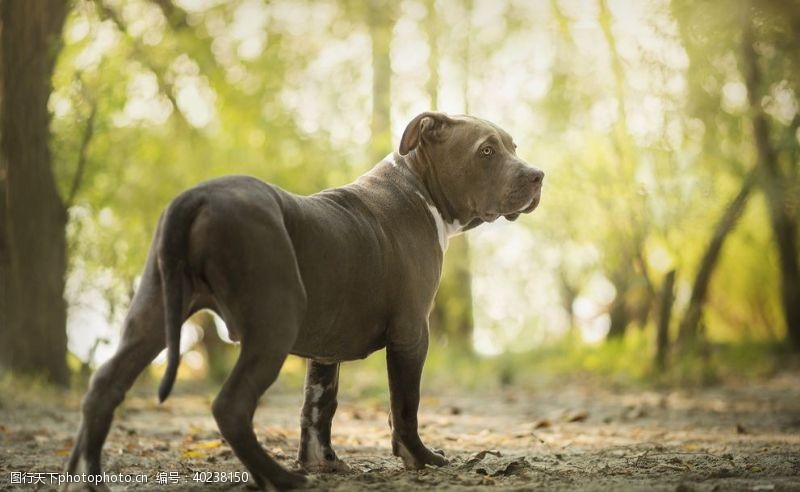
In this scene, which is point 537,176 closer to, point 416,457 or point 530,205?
point 530,205

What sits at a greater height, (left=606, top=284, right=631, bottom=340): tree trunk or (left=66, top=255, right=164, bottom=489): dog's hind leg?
(left=66, top=255, right=164, bottom=489): dog's hind leg

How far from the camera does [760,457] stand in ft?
17.7

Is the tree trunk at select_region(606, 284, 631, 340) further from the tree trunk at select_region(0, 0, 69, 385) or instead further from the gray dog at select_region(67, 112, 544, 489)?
the gray dog at select_region(67, 112, 544, 489)

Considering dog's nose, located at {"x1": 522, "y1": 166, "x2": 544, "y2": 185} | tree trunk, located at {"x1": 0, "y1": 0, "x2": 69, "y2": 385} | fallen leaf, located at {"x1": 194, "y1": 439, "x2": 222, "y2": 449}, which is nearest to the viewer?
dog's nose, located at {"x1": 522, "y1": 166, "x2": 544, "y2": 185}

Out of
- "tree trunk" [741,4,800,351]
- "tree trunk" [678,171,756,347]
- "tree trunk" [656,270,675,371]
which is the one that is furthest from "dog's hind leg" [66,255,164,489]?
"tree trunk" [678,171,756,347]

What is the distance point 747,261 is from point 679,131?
527cm

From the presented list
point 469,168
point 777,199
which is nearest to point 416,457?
point 469,168

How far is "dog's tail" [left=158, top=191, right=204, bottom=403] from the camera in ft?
12.4

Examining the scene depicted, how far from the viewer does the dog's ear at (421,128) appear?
5.08 m

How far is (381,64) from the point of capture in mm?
14992

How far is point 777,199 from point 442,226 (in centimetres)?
757

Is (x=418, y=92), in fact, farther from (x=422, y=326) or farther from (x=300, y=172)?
(x=422, y=326)

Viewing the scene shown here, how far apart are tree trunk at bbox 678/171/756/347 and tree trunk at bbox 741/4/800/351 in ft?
1.46

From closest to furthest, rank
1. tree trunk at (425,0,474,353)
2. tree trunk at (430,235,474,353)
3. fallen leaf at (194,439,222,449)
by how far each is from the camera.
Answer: fallen leaf at (194,439,222,449) < tree trunk at (425,0,474,353) < tree trunk at (430,235,474,353)
